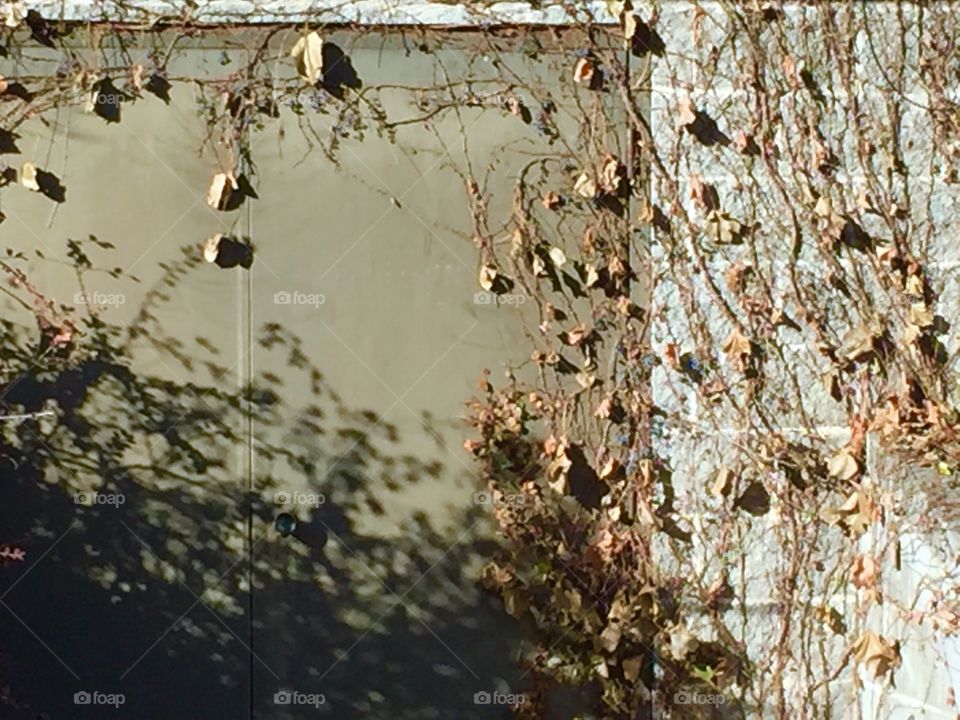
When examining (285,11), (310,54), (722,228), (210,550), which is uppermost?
(285,11)

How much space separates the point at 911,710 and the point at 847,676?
1.33ft

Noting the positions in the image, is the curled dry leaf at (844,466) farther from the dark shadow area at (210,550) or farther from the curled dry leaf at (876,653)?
the dark shadow area at (210,550)

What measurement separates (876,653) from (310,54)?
2949 millimetres

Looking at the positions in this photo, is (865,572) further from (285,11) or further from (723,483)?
(285,11)

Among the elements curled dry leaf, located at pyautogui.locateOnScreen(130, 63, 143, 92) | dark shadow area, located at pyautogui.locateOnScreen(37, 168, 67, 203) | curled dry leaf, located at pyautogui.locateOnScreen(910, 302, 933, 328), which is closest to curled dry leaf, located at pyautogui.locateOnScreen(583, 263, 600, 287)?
curled dry leaf, located at pyautogui.locateOnScreen(910, 302, 933, 328)

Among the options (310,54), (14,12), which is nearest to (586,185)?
(310,54)

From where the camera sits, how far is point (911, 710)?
3895 millimetres

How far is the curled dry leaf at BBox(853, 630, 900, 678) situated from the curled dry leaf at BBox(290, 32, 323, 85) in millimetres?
2839

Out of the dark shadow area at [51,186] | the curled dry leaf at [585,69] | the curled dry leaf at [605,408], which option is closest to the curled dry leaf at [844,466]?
the curled dry leaf at [605,408]

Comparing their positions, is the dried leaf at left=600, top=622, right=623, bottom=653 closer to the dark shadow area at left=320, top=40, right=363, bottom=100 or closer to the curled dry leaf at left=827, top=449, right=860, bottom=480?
the curled dry leaf at left=827, top=449, right=860, bottom=480

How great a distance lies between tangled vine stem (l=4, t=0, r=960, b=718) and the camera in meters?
4.16

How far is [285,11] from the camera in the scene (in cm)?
410

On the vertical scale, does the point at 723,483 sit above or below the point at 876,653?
above

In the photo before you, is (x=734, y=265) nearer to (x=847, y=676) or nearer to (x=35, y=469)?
(x=847, y=676)
